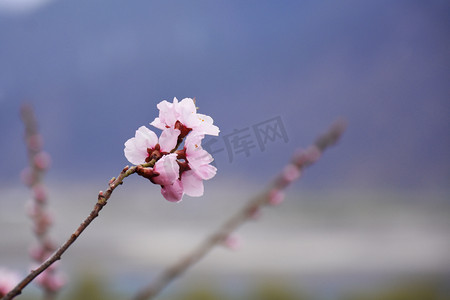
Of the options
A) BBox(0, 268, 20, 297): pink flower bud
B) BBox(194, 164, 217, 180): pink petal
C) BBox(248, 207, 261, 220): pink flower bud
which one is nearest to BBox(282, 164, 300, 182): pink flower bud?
BBox(248, 207, 261, 220): pink flower bud

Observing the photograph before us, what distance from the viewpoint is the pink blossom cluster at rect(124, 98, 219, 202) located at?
581 mm

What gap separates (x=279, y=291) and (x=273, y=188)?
298 cm

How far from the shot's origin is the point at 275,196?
2.01m

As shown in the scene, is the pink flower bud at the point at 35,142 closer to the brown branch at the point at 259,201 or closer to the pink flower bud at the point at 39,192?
the pink flower bud at the point at 39,192

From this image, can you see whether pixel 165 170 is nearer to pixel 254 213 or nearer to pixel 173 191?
pixel 173 191

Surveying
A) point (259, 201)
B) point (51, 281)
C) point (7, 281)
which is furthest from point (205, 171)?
point (259, 201)

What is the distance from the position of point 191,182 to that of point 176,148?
0.17 ft

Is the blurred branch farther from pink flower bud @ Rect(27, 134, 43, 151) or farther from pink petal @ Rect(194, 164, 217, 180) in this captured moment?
pink petal @ Rect(194, 164, 217, 180)

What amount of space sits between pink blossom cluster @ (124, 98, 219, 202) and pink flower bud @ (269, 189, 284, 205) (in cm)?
127

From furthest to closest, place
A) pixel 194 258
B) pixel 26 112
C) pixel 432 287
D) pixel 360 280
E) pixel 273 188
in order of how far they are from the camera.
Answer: pixel 360 280 < pixel 432 287 < pixel 273 188 < pixel 26 112 < pixel 194 258

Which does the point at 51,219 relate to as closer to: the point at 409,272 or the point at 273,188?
the point at 273,188

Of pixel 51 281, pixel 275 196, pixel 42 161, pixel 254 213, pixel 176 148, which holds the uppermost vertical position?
pixel 42 161

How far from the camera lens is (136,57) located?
37.8 meters

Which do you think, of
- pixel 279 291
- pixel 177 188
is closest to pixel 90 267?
pixel 279 291
